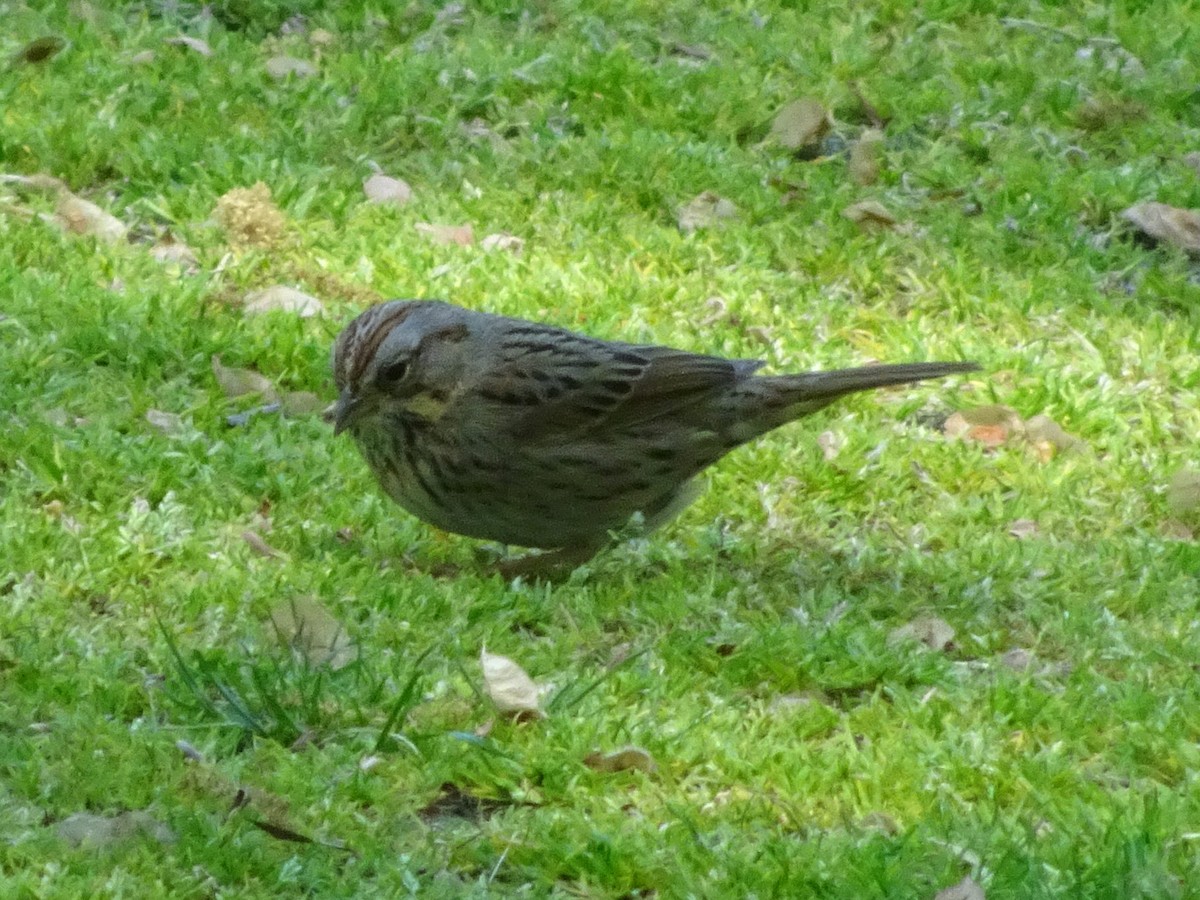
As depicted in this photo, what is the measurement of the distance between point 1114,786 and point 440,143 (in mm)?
4581

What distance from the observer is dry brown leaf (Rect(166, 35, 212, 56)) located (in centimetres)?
883

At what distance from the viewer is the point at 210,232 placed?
7.53 metres

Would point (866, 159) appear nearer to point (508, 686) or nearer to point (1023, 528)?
point (1023, 528)

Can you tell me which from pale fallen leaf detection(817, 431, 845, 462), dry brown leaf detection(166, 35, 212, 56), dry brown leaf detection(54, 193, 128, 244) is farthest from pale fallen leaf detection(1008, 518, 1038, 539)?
dry brown leaf detection(166, 35, 212, 56)

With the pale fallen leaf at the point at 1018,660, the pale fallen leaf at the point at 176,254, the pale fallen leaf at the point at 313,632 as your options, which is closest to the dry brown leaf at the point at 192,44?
the pale fallen leaf at the point at 176,254

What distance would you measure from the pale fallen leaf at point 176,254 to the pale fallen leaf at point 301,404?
920 mm

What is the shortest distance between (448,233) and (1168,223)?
9.21ft

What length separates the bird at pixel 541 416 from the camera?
5758 mm

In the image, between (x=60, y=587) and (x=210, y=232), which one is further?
(x=210, y=232)

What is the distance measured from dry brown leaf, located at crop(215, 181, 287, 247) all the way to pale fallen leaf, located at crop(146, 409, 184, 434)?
4.09 feet

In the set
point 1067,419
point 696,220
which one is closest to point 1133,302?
point 1067,419

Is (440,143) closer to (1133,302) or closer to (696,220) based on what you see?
(696,220)

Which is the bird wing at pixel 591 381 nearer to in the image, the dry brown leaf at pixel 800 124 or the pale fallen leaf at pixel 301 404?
the pale fallen leaf at pixel 301 404

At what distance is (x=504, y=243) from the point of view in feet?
25.5
